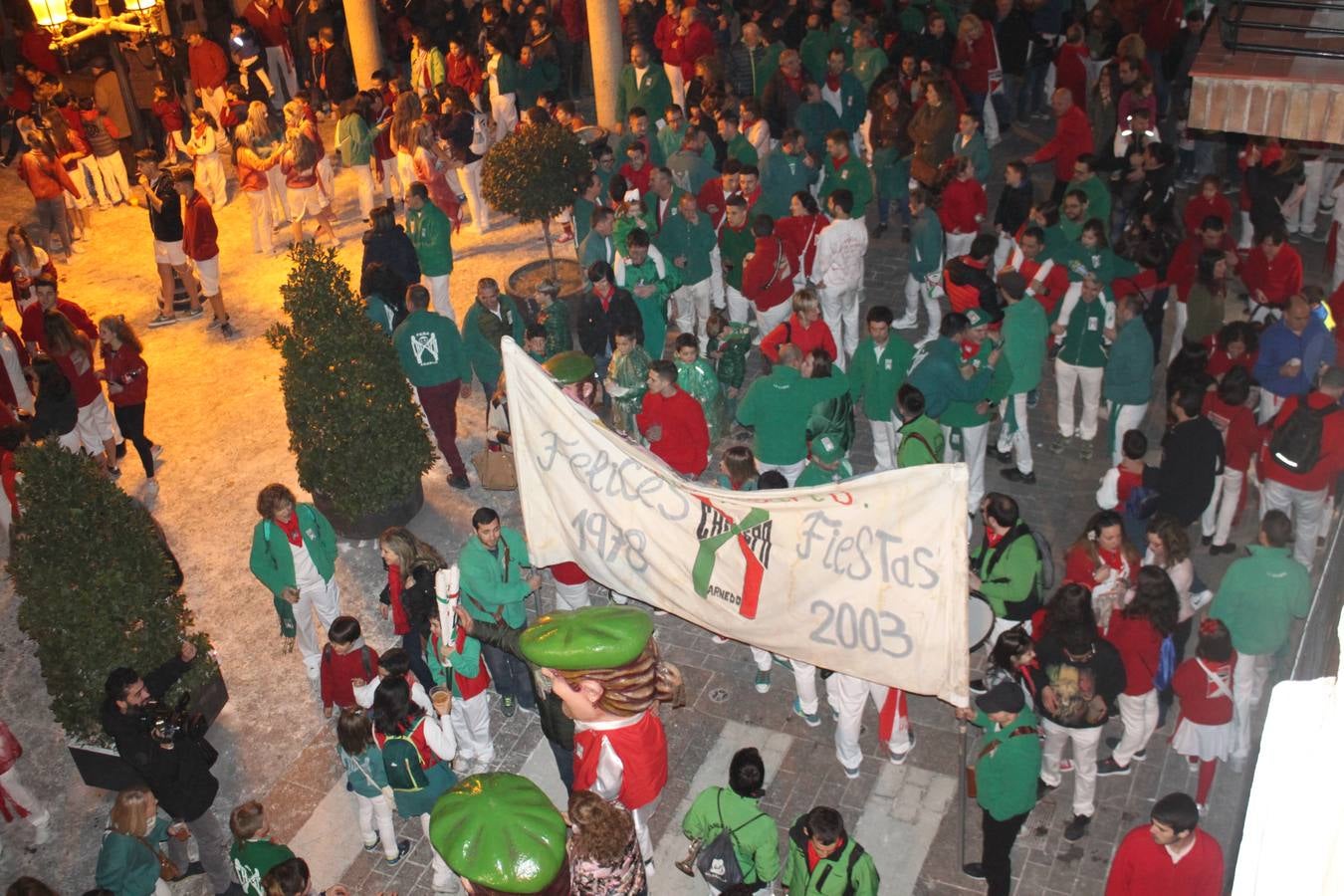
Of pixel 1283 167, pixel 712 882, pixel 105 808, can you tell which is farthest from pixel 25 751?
pixel 1283 167

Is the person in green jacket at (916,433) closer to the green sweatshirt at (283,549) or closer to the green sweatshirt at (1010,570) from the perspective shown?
the green sweatshirt at (1010,570)

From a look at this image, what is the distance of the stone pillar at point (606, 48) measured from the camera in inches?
778

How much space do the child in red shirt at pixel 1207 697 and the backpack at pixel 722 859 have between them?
2742 mm

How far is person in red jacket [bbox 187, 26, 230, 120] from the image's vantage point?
2083 cm

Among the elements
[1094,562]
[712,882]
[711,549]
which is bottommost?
[712,882]

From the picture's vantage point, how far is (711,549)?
8.16 m

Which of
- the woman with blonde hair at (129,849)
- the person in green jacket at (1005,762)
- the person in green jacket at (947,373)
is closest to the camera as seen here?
the person in green jacket at (1005,762)

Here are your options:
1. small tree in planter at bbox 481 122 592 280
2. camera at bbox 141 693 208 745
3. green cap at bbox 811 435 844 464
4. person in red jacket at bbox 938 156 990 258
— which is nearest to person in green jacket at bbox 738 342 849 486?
green cap at bbox 811 435 844 464

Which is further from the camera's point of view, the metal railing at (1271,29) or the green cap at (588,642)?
the green cap at (588,642)

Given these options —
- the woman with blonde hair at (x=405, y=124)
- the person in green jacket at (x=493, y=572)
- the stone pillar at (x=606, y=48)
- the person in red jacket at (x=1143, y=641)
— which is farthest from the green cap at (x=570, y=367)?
the stone pillar at (x=606, y=48)

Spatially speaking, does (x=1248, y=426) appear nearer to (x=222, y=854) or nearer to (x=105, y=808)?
(x=222, y=854)

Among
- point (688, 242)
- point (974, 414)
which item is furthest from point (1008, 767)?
point (688, 242)

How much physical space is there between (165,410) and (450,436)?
3.99 meters

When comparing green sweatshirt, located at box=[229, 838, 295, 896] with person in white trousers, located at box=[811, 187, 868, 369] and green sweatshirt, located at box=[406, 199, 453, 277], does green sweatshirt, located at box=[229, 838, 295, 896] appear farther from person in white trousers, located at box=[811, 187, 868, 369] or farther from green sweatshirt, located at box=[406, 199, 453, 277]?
green sweatshirt, located at box=[406, 199, 453, 277]
